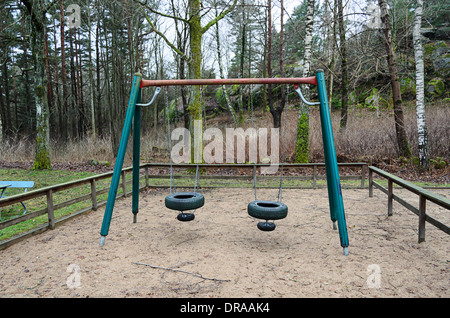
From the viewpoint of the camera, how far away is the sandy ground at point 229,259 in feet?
8.91

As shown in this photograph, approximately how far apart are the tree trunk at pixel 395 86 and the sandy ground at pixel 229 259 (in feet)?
16.8

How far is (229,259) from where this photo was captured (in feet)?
11.3

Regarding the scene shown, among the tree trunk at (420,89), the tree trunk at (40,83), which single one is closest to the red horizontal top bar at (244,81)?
the tree trunk at (420,89)

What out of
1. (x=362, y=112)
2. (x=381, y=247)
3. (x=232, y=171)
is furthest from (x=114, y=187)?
(x=362, y=112)

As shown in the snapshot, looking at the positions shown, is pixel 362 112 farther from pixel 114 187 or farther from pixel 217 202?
pixel 114 187

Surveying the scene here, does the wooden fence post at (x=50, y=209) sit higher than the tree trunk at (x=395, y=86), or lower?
lower

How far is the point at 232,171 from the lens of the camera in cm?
994

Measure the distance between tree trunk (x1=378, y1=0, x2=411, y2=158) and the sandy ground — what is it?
5.12 metres

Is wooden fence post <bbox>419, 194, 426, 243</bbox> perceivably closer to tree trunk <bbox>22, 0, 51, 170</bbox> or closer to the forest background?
the forest background

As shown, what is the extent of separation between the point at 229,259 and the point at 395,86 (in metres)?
9.07

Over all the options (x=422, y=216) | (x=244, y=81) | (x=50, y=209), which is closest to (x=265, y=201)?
(x=244, y=81)

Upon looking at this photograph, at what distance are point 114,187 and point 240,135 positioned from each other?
9709 mm

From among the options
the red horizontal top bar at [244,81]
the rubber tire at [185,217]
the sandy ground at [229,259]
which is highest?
the red horizontal top bar at [244,81]

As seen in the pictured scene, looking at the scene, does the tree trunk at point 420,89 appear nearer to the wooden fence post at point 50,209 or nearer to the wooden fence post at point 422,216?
the wooden fence post at point 422,216
